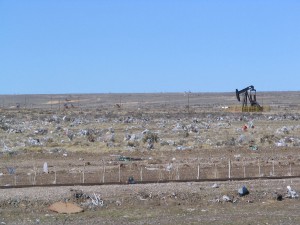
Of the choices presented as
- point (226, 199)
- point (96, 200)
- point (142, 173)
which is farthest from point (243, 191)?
point (142, 173)

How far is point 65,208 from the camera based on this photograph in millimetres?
17875

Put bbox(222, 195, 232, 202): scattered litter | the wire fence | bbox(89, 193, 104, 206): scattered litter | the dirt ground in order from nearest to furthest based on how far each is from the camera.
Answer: the dirt ground
bbox(89, 193, 104, 206): scattered litter
bbox(222, 195, 232, 202): scattered litter
the wire fence

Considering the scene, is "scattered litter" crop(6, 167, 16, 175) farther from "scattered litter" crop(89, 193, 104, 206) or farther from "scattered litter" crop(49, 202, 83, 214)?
"scattered litter" crop(49, 202, 83, 214)

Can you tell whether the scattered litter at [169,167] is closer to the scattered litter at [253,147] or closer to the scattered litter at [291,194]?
the scattered litter at [291,194]

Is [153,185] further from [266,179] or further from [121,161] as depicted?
[121,161]

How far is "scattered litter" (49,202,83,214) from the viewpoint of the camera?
17750 mm

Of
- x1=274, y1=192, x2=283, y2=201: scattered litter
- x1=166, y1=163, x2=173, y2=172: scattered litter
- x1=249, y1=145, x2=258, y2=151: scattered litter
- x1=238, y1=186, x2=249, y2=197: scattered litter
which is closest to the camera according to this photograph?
x1=274, y1=192, x2=283, y2=201: scattered litter

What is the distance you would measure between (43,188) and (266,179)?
7.16 metres

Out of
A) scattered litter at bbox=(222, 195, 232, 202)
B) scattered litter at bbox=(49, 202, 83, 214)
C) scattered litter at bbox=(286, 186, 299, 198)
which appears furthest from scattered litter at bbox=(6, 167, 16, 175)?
scattered litter at bbox=(286, 186, 299, 198)

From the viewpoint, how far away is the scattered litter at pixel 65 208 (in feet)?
58.2

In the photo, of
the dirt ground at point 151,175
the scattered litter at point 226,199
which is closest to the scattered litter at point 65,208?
the dirt ground at point 151,175

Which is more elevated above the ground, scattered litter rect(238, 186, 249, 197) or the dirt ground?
scattered litter rect(238, 186, 249, 197)

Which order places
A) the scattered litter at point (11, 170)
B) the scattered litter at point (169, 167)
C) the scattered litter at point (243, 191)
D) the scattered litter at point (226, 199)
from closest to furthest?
the scattered litter at point (226, 199) < the scattered litter at point (243, 191) < the scattered litter at point (11, 170) < the scattered litter at point (169, 167)

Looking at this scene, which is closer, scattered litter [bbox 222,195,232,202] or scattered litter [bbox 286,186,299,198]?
scattered litter [bbox 222,195,232,202]
